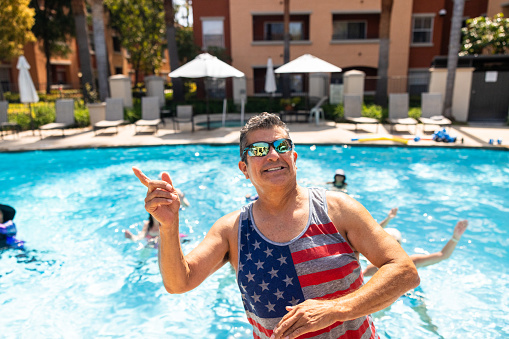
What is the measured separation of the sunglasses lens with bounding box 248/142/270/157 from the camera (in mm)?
1931

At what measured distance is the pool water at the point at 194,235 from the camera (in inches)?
180

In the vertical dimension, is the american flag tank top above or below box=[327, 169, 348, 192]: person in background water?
above

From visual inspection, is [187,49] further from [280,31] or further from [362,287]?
[362,287]

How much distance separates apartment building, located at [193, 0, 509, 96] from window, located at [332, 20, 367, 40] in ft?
0.51

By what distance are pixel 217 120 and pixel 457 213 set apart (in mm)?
13008

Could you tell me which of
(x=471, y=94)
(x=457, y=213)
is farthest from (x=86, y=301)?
(x=471, y=94)

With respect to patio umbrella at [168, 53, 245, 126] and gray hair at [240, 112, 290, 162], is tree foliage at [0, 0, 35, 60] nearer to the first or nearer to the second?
patio umbrella at [168, 53, 245, 126]

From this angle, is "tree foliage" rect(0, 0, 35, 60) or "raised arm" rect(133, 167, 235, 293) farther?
"tree foliage" rect(0, 0, 35, 60)

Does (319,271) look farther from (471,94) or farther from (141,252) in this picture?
(471,94)

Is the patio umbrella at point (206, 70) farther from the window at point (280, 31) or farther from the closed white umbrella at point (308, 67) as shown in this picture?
the window at point (280, 31)

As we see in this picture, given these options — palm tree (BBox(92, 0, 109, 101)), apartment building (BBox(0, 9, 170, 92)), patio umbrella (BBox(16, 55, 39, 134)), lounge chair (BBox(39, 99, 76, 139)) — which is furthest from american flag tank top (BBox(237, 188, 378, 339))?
apartment building (BBox(0, 9, 170, 92))

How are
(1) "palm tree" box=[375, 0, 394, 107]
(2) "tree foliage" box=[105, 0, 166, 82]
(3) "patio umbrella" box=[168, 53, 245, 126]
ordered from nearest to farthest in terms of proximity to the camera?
(3) "patio umbrella" box=[168, 53, 245, 126], (1) "palm tree" box=[375, 0, 394, 107], (2) "tree foliage" box=[105, 0, 166, 82]

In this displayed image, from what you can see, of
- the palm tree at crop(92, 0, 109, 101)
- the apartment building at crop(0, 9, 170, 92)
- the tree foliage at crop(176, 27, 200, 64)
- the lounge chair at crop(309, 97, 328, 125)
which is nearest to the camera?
the lounge chair at crop(309, 97, 328, 125)

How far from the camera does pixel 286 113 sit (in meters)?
18.0
